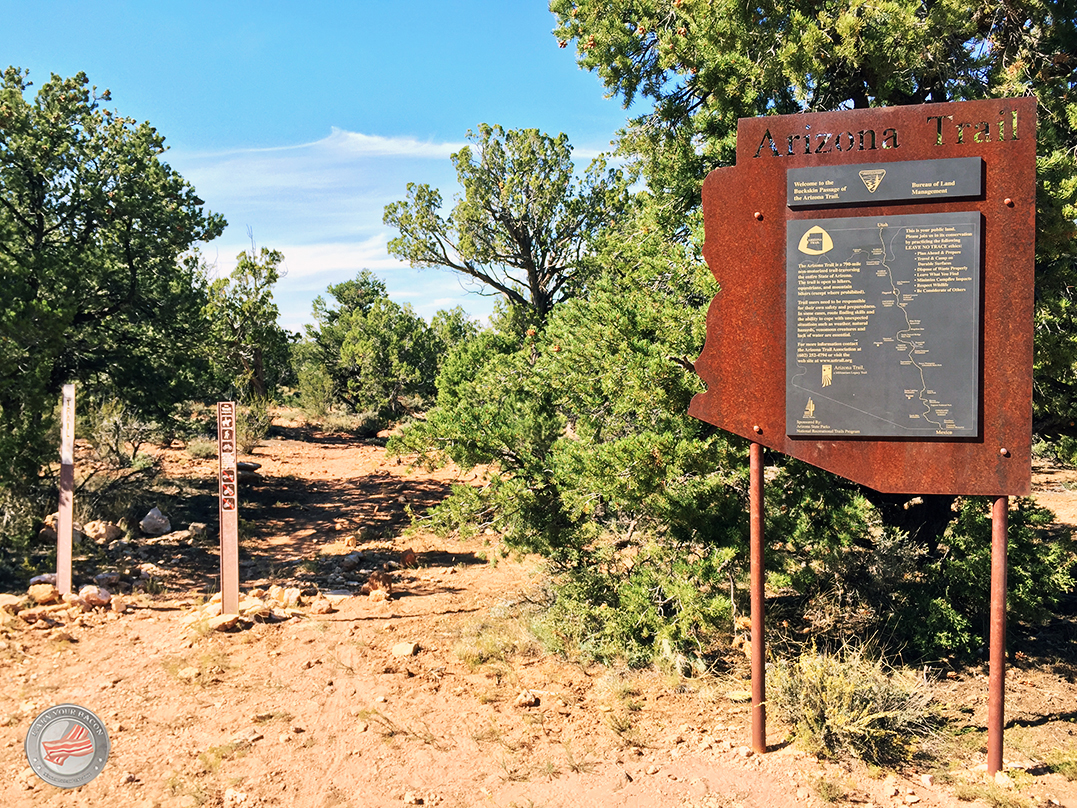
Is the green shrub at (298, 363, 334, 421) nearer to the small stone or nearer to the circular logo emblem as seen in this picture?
the small stone

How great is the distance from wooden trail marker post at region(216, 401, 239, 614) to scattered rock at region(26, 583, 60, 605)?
6.72ft

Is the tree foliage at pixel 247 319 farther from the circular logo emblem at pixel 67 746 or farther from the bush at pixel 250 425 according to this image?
the circular logo emblem at pixel 67 746

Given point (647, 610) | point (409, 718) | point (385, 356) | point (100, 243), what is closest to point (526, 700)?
point (409, 718)

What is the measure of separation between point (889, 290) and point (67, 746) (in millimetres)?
6477

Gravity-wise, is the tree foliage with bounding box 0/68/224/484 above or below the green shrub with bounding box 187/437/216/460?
above

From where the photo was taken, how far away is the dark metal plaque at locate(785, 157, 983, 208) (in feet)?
16.2

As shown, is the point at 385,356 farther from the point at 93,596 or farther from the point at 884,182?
the point at 884,182

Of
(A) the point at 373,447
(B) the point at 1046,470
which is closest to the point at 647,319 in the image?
(B) the point at 1046,470

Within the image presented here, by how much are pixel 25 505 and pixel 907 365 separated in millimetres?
11447

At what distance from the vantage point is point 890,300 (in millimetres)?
5066

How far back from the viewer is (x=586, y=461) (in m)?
6.48

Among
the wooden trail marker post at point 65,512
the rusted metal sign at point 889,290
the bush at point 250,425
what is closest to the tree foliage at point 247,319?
the bush at point 250,425

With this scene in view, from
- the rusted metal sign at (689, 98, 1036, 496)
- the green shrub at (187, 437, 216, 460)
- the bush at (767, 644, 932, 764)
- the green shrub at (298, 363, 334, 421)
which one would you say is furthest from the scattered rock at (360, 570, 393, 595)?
the green shrub at (298, 363, 334, 421)

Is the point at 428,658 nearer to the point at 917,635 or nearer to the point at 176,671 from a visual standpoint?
the point at 176,671
